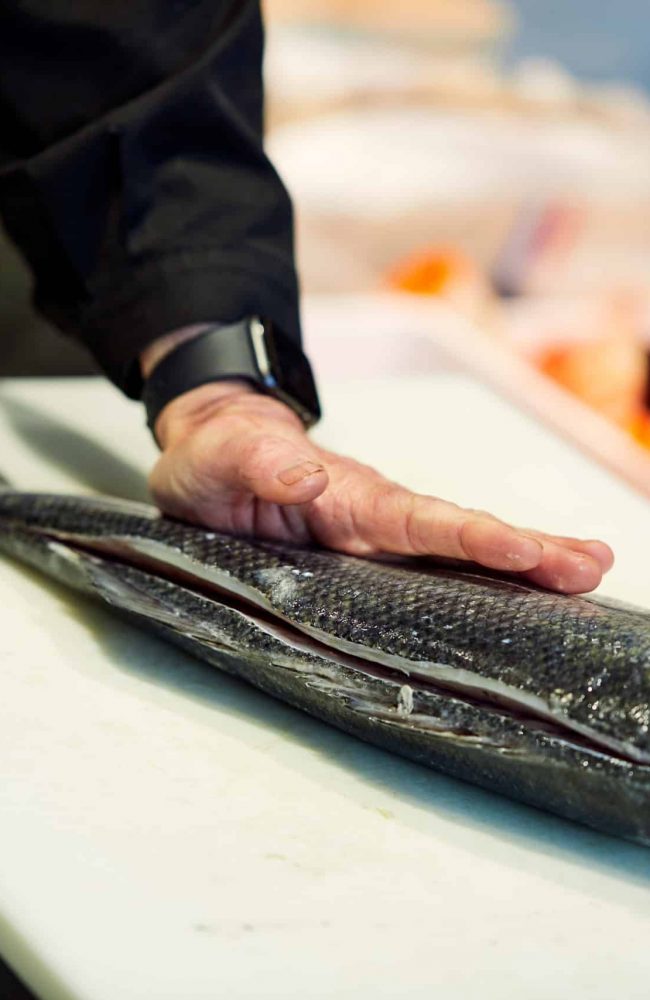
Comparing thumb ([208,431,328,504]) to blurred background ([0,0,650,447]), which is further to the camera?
blurred background ([0,0,650,447])

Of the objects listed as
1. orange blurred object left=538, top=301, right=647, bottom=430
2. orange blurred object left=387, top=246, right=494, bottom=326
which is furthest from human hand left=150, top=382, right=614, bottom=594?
orange blurred object left=387, top=246, right=494, bottom=326

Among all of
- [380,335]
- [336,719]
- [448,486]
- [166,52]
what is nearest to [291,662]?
[336,719]

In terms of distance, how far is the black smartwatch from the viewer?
1303mm

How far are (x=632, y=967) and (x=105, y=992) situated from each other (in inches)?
13.1

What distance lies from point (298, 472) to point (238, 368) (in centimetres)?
30

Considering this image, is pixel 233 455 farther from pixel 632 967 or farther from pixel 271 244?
pixel 632 967

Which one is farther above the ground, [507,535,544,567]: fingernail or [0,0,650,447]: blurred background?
[507,535,544,567]: fingernail

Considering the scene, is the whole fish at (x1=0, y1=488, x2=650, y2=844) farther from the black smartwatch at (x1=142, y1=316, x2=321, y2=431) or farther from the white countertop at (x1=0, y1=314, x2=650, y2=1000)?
the black smartwatch at (x1=142, y1=316, x2=321, y2=431)

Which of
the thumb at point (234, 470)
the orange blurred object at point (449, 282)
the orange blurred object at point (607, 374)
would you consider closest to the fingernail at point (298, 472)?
the thumb at point (234, 470)

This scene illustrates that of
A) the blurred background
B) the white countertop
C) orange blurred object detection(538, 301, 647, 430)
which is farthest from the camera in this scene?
the blurred background

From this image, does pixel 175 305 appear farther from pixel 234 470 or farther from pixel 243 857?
pixel 243 857

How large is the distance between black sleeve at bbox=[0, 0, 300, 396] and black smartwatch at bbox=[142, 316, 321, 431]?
35mm

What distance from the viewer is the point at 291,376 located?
133 cm

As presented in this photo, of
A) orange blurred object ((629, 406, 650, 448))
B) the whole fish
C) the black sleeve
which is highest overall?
the black sleeve
